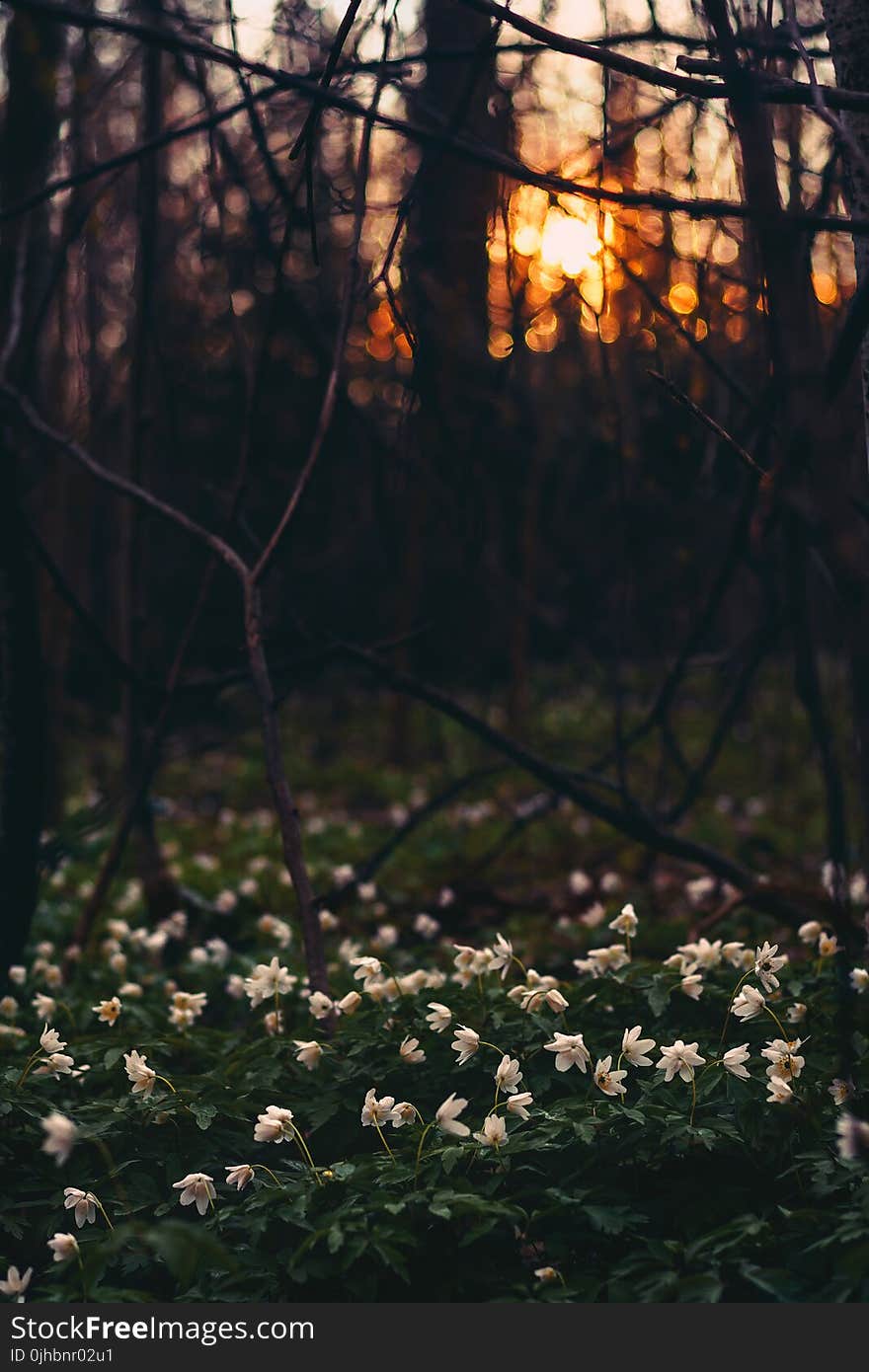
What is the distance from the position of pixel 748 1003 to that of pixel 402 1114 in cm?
81

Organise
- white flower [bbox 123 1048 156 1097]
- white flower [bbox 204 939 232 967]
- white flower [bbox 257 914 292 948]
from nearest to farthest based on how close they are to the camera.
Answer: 1. white flower [bbox 123 1048 156 1097]
2. white flower [bbox 257 914 292 948]
3. white flower [bbox 204 939 232 967]

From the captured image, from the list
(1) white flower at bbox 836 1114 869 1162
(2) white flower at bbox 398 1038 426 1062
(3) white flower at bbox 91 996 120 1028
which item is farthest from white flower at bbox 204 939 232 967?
(1) white flower at bbox 836 1114 869 1162

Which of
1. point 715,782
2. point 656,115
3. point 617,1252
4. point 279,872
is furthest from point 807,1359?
point 715,782

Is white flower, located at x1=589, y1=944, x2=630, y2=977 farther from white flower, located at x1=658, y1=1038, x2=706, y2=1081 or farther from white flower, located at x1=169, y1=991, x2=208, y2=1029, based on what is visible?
white flower, located at x1=169, y1=991, x2=208, y2=1029

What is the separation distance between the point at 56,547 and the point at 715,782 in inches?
247

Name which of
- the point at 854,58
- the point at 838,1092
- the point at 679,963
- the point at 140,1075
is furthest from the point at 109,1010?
the point at 854,58

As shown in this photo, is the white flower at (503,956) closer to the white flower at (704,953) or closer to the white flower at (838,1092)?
the white flower at (704,953)

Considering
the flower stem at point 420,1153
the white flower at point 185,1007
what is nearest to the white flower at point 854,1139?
the flower stem at point 420,1153

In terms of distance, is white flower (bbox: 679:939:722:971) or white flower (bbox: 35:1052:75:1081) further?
white flower (bbox: 679:939:722:971)

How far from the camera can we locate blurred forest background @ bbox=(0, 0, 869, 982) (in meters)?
1.97

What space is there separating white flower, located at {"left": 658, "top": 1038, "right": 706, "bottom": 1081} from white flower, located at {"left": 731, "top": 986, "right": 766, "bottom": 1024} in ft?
0.71

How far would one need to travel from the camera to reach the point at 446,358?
6.71 m

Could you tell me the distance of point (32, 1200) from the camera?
2230 millimetres

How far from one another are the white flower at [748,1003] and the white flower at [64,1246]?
1429mm
